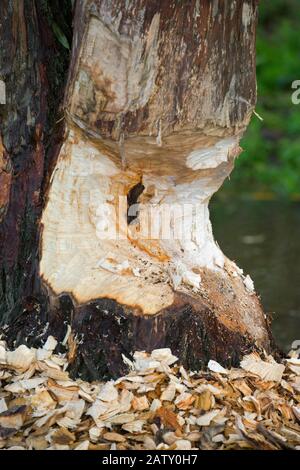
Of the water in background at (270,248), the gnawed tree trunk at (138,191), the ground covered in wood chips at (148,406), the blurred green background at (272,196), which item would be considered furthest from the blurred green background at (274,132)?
the ground covered in wood chips at (148,406)

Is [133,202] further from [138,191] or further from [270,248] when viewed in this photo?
[270,248]

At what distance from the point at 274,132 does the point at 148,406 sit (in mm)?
6113

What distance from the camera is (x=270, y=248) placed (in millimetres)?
5555

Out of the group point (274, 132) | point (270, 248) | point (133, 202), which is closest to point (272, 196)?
point (274, 132)

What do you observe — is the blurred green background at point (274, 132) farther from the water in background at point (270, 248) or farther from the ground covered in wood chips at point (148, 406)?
the ground covered in wood chips at point (148, 406)

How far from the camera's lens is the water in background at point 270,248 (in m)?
4.27

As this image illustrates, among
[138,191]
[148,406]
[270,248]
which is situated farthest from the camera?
[270,248]

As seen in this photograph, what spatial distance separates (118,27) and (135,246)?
2.49ft

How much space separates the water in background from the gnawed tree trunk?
1163 millimetres

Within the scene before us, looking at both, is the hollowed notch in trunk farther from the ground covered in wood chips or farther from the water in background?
the water in background

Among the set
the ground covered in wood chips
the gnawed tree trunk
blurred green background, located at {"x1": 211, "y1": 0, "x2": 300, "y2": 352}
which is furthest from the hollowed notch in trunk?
blurred green background, located at {"x1": 211, "y1": 0, "x2": 300, "y2": 352}

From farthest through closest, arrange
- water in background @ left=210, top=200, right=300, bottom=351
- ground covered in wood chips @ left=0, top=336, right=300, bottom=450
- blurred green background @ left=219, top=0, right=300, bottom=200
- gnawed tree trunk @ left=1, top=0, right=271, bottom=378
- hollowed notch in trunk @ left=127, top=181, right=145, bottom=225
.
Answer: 1. blurred green background @ left=219, top=0, right=300, bottom=200
2. water in background @ left=210, top=200, right=300, bottom=351
3. hollowed notch in trunk @ left=127, top=181, right=145, bottom=225
4. gnawed tree trunk @ left=1, top=0, right=271, bottom=378
5. ground covered in wood chips @ left=0, top=336, right=300, bottom=450

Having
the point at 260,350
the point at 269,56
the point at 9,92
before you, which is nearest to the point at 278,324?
the point at 260,350

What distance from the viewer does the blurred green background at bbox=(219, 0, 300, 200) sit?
727cm
